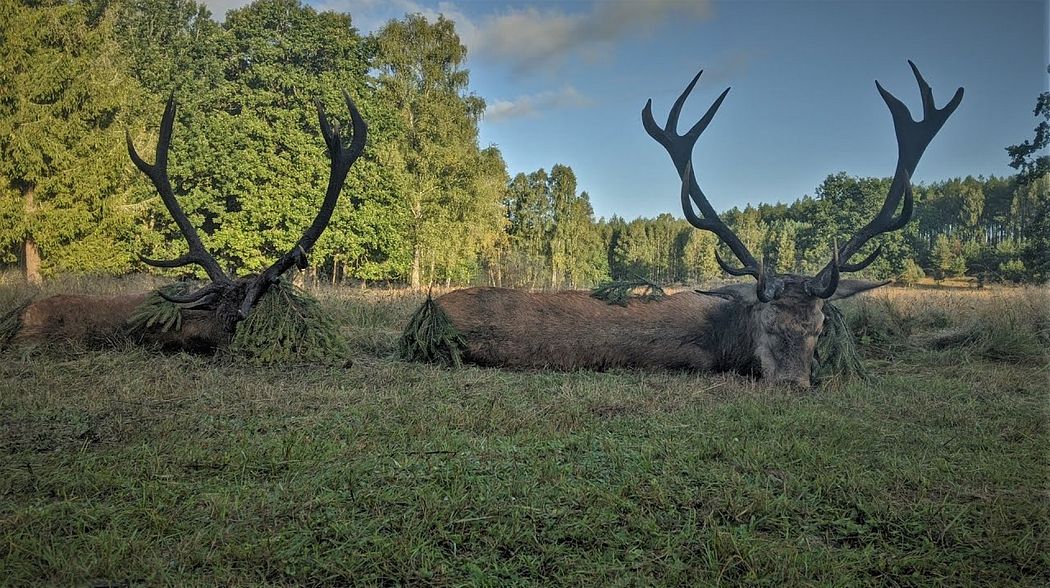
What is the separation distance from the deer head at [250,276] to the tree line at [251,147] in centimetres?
826

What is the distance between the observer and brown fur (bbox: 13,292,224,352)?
5582 mm

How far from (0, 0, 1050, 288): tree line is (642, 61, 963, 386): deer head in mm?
7935

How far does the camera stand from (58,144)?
17672 millimetres

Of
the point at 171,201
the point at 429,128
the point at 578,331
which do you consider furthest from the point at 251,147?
the point at 578,331

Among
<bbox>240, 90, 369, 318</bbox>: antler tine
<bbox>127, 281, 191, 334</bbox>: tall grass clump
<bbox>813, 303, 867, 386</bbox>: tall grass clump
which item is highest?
<bbox>240, 90, 369, 318</bbox>: antler tine

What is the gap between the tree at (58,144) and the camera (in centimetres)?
1703

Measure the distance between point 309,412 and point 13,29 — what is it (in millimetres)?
Result: 21633

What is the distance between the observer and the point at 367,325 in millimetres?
8727

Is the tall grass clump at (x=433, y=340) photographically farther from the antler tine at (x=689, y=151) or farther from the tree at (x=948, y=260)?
the tree at (x=948, y=260)

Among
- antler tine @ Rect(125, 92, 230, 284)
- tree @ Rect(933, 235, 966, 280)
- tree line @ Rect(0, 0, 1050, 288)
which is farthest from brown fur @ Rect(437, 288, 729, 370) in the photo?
tree @ Rect(933, 235, 966, 280)

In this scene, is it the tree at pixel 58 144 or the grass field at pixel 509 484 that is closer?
the grass field at pixel 509 484

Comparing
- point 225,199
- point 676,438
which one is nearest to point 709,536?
point 676,438

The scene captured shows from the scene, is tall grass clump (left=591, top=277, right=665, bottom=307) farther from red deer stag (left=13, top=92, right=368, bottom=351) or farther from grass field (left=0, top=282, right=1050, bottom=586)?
red deer stag (left=13, top=92, right=368, bottom=351)

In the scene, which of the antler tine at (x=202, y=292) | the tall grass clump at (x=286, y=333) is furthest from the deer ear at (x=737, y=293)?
the antler tine at (x=202, y=292)
